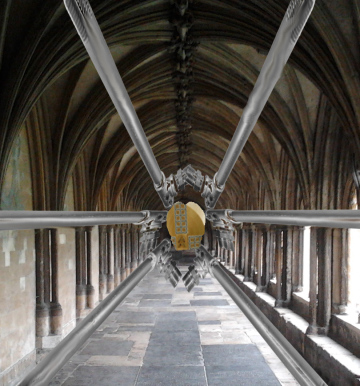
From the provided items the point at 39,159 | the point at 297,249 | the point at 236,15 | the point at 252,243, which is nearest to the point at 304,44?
the point at 236,15

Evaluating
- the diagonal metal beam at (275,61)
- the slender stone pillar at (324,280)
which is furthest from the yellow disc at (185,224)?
the slender stone pillar at (324,280)

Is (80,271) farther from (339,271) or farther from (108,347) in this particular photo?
(339,271)

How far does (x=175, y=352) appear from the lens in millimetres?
9344

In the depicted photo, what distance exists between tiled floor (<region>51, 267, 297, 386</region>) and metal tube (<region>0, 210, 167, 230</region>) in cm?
720

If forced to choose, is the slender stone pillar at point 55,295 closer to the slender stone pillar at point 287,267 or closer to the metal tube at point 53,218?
the slender stone pillar at point 287,267

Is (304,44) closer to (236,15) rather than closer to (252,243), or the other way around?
(236,15)

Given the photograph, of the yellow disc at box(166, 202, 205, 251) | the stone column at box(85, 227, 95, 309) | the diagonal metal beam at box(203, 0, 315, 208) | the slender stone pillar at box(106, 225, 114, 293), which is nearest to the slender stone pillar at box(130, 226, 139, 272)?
the slender stone pillar at box(106, 225, 114, 293)

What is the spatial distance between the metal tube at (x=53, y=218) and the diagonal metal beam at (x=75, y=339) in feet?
0.68

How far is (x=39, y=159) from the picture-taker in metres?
9.20

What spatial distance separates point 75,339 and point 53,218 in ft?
1.07

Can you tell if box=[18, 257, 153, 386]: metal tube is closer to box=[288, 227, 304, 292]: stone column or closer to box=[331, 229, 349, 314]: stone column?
box=[331, 229, 349, 314]: stone column

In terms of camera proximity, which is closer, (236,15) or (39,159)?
(236,15)

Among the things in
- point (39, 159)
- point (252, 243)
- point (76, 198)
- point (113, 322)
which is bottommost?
point (113, 322)

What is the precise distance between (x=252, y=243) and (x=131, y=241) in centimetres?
972
